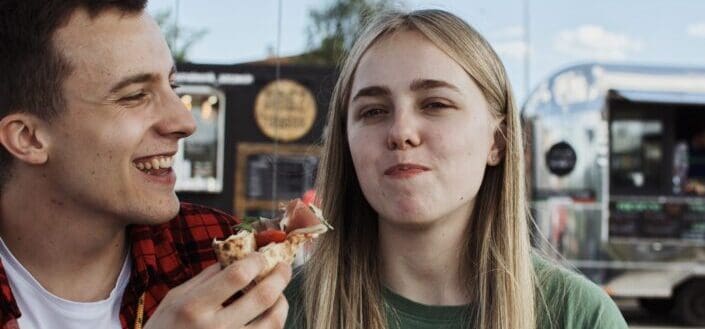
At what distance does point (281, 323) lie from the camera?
180 cm

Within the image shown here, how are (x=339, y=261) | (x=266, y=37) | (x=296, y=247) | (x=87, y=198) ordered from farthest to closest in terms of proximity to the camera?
(x=266, y=37) < (x=339, y=261) < (x=87, y=198) < (x=296, y=247)

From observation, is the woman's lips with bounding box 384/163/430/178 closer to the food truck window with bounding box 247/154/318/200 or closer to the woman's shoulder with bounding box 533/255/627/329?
the woman's shoulder with bounding box 533/255/627/329

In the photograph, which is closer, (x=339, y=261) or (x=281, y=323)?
(x=281, y=323)

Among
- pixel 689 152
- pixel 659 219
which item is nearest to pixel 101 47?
pixel 659 219

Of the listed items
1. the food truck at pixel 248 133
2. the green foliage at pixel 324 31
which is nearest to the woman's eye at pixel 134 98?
the food truck at pixel 248 133

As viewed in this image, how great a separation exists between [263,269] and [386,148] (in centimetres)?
47

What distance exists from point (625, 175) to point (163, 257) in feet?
25.2

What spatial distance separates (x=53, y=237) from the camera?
210 cm

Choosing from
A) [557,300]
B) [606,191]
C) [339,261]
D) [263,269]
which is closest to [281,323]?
[263,269]

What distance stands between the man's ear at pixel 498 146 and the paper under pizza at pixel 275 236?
0.55 meters

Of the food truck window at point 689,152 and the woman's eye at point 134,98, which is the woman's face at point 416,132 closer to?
the woman's eye at point 134,98

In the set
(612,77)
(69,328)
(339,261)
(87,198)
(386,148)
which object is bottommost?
(69,328)

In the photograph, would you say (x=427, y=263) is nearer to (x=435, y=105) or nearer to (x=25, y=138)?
(x=435, y=105)

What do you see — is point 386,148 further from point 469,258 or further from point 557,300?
point 557,300
